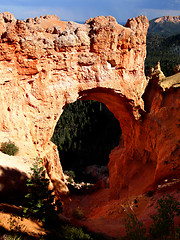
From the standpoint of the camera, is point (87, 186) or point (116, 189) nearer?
point (116, 189)

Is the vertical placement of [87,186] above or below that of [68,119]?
below

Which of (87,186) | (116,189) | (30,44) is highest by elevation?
(30,44)

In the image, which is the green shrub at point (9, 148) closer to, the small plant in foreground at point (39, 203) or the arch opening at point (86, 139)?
the small plant in foreground at point (39, 203)

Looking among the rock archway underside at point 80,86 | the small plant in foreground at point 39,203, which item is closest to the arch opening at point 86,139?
the rock archway underside at point 80,86

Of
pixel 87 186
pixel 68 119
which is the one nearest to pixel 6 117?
pixel 87 186

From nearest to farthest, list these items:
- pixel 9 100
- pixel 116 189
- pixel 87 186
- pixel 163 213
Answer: pixel 163 213 → pixel 9 100 → pixel 116 189 → pixel 87 186

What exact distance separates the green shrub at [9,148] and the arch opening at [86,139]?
21942 millimetres

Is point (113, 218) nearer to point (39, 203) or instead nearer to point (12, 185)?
point (39, 203)

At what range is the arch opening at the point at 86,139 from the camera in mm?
33344

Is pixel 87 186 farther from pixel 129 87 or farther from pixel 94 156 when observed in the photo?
pixel 129 87

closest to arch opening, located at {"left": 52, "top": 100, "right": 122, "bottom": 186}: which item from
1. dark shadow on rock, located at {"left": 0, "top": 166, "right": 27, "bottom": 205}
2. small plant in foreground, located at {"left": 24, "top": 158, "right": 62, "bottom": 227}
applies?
dark shadow on rock, located at {"left": 0, "top": 166, "right": 27, "bottom": 205}

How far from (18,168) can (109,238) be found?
4.51 metres

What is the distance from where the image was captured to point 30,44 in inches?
431

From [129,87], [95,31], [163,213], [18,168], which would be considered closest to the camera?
[163,213]
